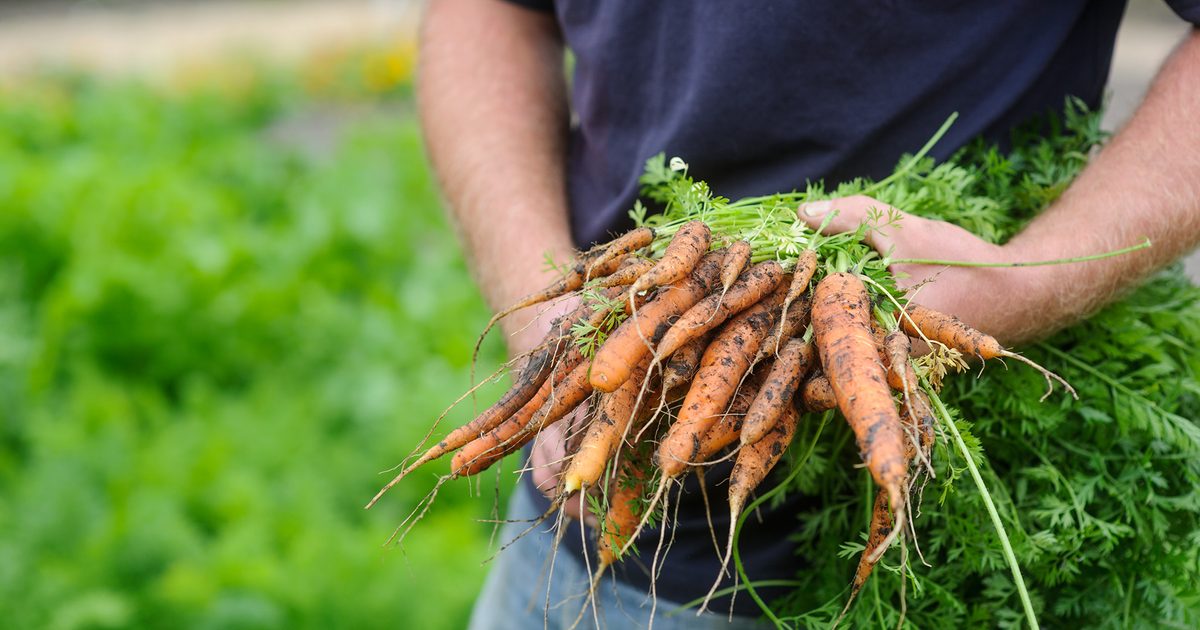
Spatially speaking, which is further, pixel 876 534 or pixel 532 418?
pixel 532 418

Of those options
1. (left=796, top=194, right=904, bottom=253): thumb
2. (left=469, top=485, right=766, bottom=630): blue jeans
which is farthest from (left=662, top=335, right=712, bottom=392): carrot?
(left=469, top=485, right=766, bottom=630): blue jeans

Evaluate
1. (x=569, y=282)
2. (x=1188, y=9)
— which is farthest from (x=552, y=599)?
(x=1188, y=9)

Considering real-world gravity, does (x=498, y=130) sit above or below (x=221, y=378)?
above

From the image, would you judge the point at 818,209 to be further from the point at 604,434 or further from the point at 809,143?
the point at 604,434

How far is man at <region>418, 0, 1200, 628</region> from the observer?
151 cm

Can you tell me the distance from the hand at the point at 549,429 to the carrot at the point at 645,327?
6.7 inches

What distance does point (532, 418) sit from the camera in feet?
4.90

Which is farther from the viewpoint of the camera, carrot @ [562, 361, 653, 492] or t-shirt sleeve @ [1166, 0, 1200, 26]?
t-shirt sleeve @ [1166, 0, 1200, 26]

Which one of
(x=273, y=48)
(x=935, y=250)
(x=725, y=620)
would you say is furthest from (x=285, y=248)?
(x=273, y=48)

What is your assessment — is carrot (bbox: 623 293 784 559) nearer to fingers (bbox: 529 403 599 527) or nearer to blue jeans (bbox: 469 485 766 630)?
fingers (bbox: 529 403 599 527)

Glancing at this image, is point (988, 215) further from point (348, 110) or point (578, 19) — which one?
point (348, 110)

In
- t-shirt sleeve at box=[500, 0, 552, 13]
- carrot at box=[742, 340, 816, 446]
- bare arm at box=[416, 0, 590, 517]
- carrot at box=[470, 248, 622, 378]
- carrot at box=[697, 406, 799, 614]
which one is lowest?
carrot at box=[697, 406, 799, 614]

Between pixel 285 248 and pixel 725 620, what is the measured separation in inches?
154

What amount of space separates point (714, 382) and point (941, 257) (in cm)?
38
